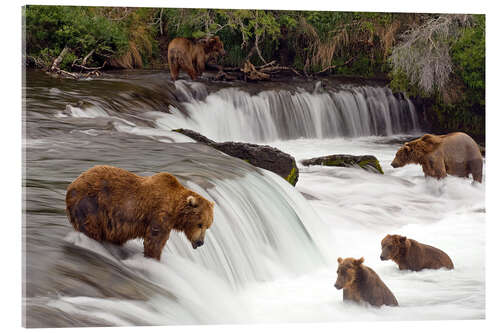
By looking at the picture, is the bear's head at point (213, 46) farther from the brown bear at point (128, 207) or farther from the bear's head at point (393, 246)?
the bear's head at point (393, 246)

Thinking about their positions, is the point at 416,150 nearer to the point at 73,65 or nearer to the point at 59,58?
the point at 73,65

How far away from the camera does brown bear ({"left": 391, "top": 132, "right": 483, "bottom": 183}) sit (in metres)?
7.29

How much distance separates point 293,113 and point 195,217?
2.66 meters

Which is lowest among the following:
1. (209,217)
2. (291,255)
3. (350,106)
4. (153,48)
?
(291,255)

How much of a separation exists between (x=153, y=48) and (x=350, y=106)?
6.61ft

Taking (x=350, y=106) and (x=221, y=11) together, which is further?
(x=350, y=106)

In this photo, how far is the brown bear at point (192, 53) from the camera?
21.4 ft

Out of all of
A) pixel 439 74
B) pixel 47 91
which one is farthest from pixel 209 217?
pixel 439 74

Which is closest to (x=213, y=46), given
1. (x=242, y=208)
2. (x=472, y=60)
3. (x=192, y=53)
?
(x=192, y=53)

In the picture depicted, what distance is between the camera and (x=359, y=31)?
23.7ft

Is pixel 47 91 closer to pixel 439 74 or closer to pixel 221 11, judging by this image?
pixel 221 11

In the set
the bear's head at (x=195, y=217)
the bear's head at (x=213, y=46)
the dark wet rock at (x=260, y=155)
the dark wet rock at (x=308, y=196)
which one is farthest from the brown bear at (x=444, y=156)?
the bear's head at (x=195, y=217)

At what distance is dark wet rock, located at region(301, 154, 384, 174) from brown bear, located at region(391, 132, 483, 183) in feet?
0.57

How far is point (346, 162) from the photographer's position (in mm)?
7344
